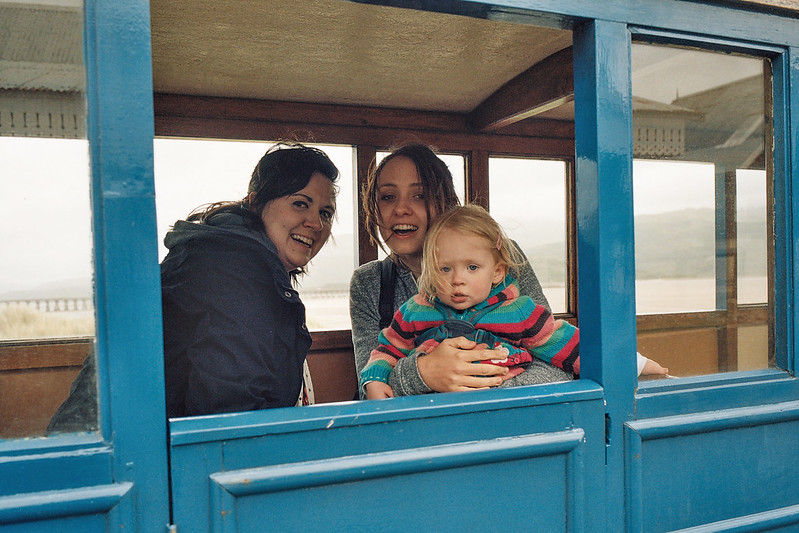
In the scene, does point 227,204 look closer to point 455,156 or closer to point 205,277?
point 205,277

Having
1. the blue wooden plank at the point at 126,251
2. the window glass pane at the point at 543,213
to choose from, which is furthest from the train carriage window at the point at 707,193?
the window glass pane at the point at 543,213

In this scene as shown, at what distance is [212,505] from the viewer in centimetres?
115

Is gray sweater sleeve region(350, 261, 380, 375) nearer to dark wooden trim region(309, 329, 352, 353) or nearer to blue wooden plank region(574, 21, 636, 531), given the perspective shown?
dark wooden trim region(309, 329, 352, 353)

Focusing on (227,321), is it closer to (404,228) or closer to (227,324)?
(227,324)

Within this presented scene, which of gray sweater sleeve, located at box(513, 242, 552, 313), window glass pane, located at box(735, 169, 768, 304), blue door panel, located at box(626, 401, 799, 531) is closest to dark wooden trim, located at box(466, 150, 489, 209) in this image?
gray sweater sleeve, located at box(513, 242, 552, 313)

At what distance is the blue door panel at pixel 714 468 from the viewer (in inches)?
60.1

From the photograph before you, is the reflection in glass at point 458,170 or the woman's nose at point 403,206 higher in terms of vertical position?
the reflection in glass at point 458,170

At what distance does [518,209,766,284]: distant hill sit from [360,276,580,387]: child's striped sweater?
0.37m

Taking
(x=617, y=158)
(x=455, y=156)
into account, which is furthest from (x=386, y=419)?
(x=455, y=156)

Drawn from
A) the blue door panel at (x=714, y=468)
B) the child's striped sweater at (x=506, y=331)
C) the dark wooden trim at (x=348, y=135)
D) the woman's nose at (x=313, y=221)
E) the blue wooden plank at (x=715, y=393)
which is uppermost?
the dark wooden trim at (x=348, y=135)

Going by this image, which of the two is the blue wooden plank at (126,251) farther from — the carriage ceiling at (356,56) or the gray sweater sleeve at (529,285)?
the gray sweater sleeve at (529,285)

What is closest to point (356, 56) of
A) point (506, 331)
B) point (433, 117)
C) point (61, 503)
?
point (433, 117)

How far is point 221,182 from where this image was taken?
10.5ft

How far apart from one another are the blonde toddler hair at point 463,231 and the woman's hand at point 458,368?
0.27 meters
